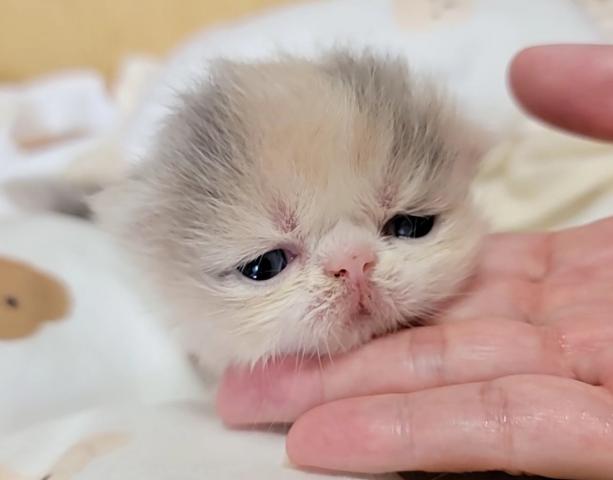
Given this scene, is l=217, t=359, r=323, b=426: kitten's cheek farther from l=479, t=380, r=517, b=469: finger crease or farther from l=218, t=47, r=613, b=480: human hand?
l=479, t=380, r=517, b=469: finger crease

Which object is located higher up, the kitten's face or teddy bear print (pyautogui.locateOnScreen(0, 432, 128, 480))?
the kitten's face

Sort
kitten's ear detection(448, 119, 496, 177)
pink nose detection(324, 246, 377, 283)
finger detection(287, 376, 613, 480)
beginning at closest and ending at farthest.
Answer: finger detection(287, 376, 613, 480) < pink nose detection(324, 246, 377, 283) < kitten's ear detection(448, 119, 496, 177)

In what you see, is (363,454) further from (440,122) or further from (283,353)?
(440,122)

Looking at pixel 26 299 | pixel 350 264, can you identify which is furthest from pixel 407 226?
pixel 26 299

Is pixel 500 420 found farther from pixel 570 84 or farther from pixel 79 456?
pixel 570 84

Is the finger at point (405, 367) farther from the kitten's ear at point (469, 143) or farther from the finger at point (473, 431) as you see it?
the kitten's ear at point (469, 143)

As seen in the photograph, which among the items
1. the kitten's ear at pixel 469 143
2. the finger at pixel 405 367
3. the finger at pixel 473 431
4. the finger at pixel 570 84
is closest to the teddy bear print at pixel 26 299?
the finger at pixel 405 367

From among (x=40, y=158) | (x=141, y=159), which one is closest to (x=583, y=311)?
(x=141, y=159)

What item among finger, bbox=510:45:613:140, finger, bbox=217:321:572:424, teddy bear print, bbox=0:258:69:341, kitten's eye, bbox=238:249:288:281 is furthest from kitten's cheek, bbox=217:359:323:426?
finger, bbox=510:45:613:140
